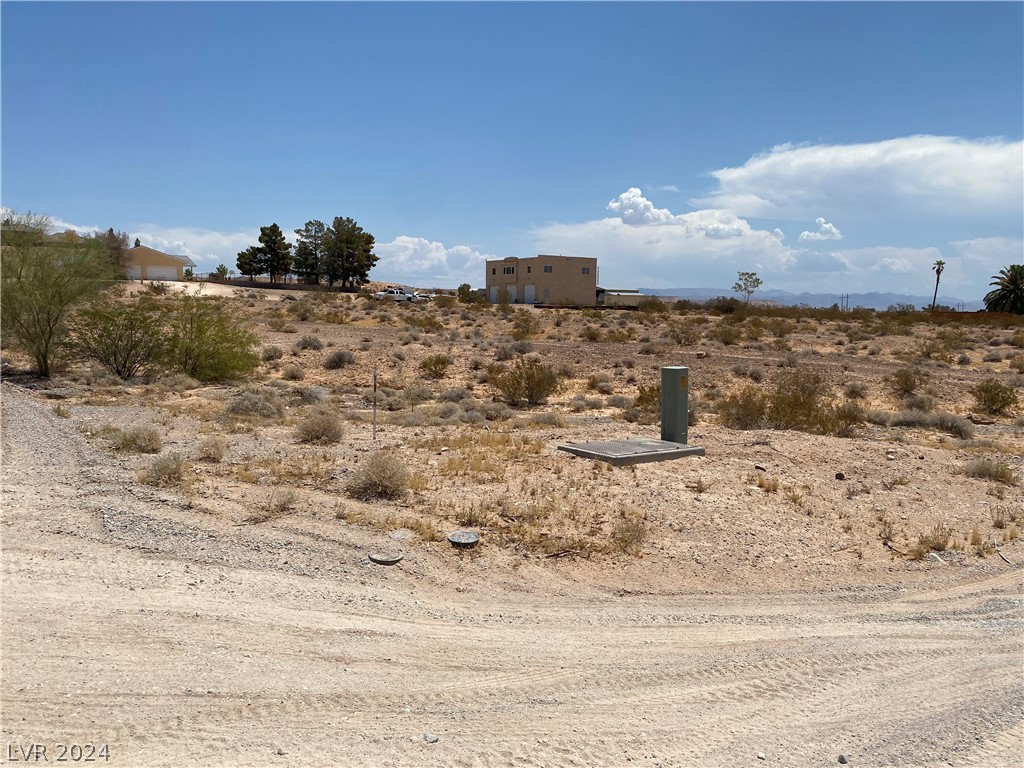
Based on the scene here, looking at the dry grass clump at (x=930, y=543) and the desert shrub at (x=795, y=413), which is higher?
the desert shrub at (x=795, y=413)

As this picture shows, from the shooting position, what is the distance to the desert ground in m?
4.89

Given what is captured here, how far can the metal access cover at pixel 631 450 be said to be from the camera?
41.3ft

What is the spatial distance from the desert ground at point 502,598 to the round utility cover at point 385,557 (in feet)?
0.55

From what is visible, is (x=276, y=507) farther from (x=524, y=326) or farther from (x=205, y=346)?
(x=524, y=326)

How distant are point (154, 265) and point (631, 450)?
10567cm

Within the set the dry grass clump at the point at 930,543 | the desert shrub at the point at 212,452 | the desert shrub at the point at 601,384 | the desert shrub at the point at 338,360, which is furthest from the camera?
the desert shrub at the point at 338,360

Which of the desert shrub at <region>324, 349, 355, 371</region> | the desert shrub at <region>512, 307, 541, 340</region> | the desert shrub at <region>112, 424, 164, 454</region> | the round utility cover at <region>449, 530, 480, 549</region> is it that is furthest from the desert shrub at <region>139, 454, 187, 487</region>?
the desert shrub at <region>512, 307, 541, 340</region>

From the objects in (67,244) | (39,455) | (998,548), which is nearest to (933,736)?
(998,548)

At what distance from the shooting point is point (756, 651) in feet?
21.1

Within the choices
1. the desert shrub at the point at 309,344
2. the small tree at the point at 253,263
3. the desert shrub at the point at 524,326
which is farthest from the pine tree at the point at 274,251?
the desert shrub at the point at 309,344

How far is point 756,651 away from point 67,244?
2751 cm

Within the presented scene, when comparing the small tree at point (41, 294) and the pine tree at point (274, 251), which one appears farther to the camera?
the pine tree at point (274, 251)

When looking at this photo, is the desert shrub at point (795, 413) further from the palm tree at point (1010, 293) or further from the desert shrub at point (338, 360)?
the palm tree at point (1010, 293)

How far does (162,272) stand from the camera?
104750 mm
